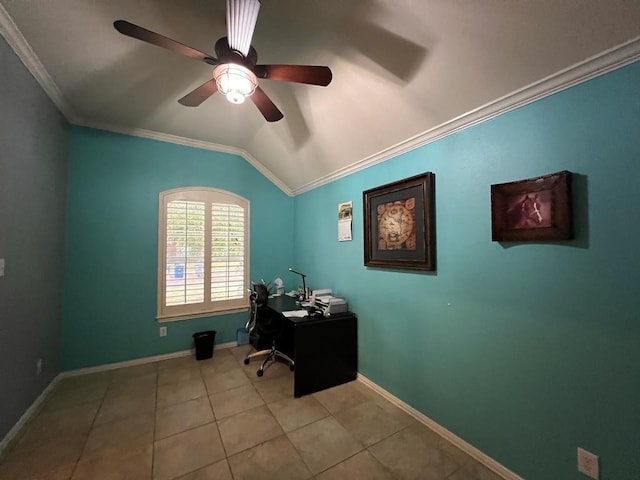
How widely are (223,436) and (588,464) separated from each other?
216cm

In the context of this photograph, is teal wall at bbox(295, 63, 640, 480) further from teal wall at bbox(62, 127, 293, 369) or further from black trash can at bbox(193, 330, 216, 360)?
teal wall at bbox(62, 127, 293, 369)

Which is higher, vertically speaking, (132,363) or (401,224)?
(401,224)

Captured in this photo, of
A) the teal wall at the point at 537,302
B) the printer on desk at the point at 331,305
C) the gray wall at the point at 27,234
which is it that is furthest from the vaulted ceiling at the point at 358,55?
the printer on desk at the point at 331,305

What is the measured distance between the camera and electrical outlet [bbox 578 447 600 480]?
122 centimetres

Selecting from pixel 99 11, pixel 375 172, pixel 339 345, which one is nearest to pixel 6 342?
pixel 99 11

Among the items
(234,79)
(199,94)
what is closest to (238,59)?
(234,79)

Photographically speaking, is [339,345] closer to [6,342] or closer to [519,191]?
[519,191]

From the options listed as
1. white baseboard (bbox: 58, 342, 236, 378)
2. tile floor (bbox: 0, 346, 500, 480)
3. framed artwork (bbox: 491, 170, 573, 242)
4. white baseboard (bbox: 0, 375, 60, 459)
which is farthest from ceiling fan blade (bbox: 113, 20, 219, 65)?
white baseboard (bbox: 58, 342, 236, 378)

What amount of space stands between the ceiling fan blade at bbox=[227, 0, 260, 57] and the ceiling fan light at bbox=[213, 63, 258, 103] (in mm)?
94

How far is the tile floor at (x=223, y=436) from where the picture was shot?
155cm

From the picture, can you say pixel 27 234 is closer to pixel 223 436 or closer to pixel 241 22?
pixel 223 436

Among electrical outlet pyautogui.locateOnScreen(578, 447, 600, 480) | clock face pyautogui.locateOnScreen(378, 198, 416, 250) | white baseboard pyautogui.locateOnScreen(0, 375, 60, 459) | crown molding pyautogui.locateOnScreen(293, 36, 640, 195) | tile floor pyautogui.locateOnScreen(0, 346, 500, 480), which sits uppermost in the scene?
crown molding pyautogui.locateOnScreen(293, 36, 640, 195)

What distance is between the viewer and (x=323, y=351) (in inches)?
96.0

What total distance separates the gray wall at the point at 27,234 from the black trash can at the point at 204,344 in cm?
128
